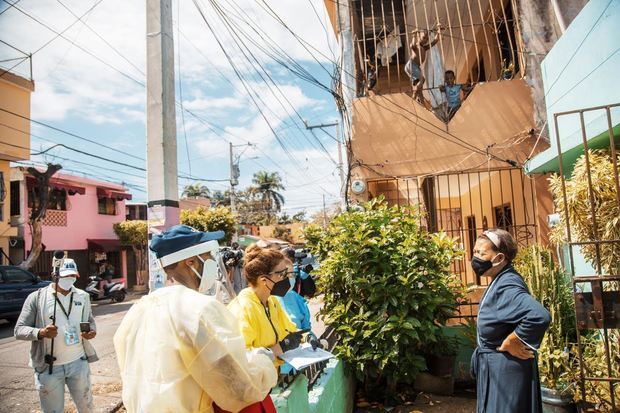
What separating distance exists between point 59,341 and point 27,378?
11.8 ft

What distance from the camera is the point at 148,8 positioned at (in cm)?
457

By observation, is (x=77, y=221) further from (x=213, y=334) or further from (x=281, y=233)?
(x=213, y=334)

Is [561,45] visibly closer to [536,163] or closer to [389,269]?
[536,163]

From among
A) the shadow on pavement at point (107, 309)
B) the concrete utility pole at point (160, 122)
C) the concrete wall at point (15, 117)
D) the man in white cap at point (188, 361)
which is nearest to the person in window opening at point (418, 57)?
the concrete utility pole at point (160, 122)

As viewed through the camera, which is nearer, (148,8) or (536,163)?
(148,8)

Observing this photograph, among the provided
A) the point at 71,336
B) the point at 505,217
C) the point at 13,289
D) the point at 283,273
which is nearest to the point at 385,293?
the point at 283,273

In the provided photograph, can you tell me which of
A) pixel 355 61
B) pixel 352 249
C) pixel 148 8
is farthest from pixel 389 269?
pixel 355 61

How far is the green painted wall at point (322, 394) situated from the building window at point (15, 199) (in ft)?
53.4

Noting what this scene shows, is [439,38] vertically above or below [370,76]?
above

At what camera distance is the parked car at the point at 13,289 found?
1069cm

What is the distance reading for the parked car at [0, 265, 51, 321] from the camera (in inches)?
421

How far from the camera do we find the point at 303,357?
2.44 meters

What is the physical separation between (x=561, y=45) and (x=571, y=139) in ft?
6.53

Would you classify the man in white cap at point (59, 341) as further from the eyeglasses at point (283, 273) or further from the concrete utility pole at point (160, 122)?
the eyeglasses at point (283, 273)
